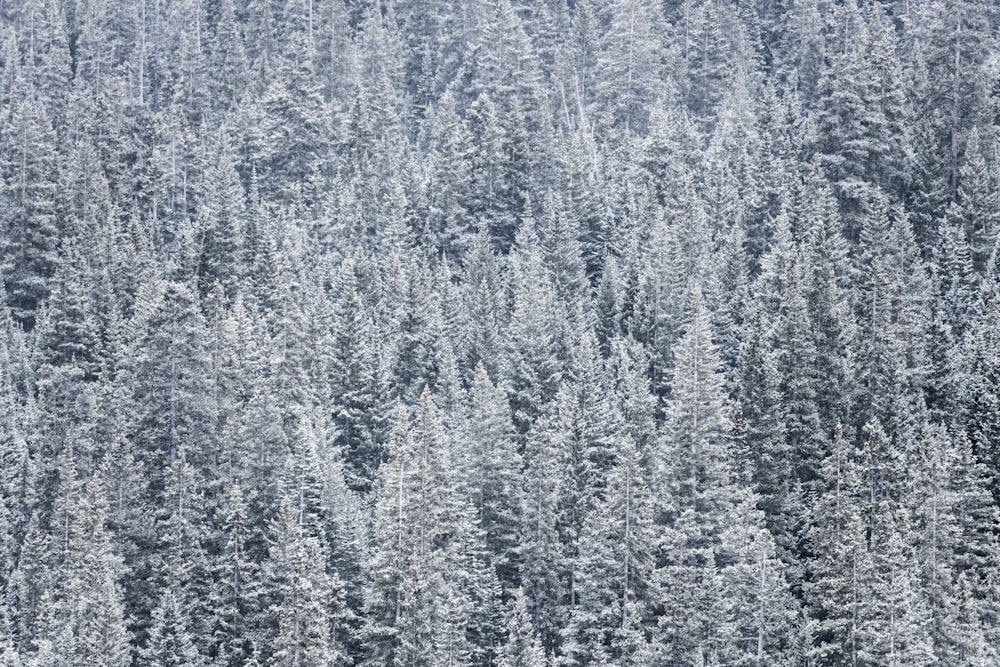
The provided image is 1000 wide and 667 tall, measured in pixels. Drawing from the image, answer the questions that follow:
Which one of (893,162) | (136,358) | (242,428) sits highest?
(893,162)

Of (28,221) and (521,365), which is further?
(28,221)

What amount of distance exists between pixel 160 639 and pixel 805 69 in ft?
241

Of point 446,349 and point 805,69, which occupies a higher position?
point 805,69

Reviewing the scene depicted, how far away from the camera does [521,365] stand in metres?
61.9

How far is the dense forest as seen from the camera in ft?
157

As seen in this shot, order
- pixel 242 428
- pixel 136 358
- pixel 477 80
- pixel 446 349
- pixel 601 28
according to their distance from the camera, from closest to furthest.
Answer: pixel 242 428 → pixel 136 358 → pixel 446 349 → pixel 477 80 → pixel 601 28

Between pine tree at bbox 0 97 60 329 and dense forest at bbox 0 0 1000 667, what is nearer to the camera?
dense forest at bbox 0 0 1000 667

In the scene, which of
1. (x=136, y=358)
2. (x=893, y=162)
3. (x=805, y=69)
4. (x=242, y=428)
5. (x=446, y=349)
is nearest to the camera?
(x=242, y=428)

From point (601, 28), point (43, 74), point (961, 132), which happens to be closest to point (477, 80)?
point (601, 28)

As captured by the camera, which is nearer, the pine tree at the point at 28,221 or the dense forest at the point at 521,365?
the dense forest at the point at 521,365

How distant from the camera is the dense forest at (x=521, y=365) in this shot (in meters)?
47.8

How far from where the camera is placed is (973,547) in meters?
47.2

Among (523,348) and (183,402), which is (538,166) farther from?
(183,402)

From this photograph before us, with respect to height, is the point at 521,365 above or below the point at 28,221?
below
